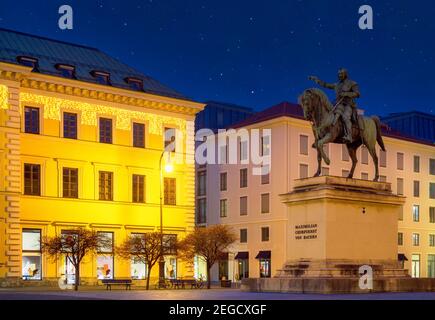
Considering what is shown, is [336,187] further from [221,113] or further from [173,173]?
[221,113]

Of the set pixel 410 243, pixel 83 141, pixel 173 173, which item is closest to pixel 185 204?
pixel 173 173

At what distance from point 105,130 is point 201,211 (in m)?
29.5

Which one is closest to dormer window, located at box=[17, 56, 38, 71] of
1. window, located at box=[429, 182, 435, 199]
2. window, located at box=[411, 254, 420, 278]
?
window, located at box=[411, 254, 420, 278]

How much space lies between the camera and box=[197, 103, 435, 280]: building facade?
7762cm

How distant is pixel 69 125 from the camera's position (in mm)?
58656

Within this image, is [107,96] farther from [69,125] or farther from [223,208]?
[223,208]

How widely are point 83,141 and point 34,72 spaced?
611cm

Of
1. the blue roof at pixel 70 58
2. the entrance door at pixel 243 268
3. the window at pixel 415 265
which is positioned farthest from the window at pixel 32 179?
the window at pixel 415 265

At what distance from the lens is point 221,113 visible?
102 meters

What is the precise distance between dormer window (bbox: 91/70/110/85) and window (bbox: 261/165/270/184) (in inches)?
888

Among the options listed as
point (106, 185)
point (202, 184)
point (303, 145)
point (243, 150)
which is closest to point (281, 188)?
point (303, 145)

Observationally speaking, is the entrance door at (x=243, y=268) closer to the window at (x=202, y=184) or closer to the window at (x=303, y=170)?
the window at (x=202, y=184)

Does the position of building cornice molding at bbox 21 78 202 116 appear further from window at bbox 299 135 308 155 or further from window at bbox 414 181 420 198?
window at bbox 414 181 420 198

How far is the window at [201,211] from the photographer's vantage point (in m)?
88.1
